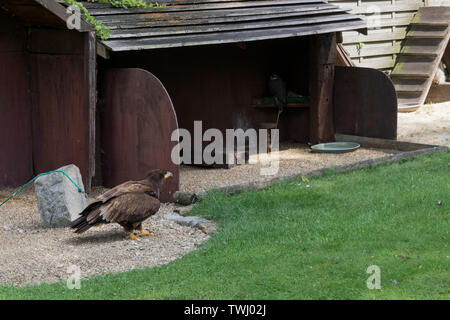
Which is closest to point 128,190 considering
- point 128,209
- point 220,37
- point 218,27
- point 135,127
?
point 128,209

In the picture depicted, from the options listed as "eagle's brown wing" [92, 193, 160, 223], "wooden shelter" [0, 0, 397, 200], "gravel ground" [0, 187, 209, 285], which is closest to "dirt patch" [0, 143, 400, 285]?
"gravel ground" [0, 187, 209, 285]

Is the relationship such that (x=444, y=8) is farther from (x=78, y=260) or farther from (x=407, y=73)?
(x=78, y=260)

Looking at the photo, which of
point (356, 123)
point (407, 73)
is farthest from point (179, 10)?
point (407, 73)

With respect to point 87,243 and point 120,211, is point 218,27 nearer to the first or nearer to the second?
point 120,211

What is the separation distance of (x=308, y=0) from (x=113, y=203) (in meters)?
6.73

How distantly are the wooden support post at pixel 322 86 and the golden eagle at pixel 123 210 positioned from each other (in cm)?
558

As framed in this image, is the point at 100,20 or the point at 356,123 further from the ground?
the point at 100,20

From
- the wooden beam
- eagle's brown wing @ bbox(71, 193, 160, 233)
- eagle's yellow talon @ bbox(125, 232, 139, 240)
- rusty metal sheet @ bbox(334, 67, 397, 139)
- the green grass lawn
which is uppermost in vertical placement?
the wooden beam

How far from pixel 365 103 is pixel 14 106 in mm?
5968

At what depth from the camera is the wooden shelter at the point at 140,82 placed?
392 inches

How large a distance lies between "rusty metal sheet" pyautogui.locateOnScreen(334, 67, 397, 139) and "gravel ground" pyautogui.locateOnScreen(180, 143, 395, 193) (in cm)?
57

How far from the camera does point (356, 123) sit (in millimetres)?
13336

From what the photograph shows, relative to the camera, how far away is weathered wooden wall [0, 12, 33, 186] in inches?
Answer: 416

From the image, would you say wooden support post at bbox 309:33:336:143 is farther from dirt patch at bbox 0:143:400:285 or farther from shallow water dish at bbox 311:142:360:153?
dirt patch at bbox 0:143:400:285
